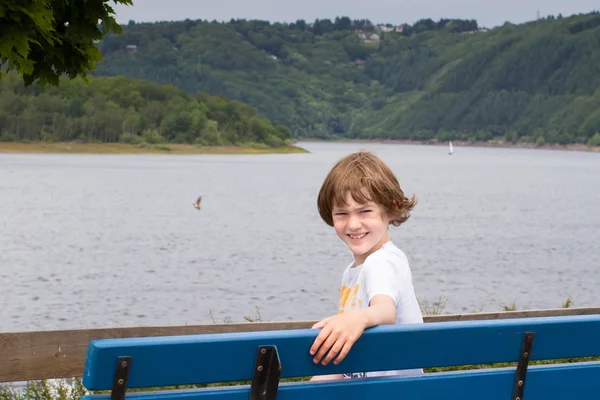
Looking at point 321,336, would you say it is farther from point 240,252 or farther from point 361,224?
point 240,252

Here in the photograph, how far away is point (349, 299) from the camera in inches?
128

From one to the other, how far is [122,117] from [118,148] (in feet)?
36.8

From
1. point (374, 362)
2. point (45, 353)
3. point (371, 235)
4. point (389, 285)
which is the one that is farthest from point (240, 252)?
point (374, 362)

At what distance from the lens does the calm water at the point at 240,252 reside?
2766 cm

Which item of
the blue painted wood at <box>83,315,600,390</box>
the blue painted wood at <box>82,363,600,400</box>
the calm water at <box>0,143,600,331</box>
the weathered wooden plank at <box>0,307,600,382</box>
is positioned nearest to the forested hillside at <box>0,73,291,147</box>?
the calm water at <box>0,143,600,331</box>

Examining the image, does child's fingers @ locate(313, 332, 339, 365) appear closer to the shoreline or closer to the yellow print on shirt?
the yellow print on shirt

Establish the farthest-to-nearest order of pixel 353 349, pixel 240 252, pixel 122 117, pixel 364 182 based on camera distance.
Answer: pixel 122 117 → pixel 240 252 → pixel 364 182 → pixel 353 349

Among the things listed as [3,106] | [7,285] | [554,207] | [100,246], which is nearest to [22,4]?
[7,285]

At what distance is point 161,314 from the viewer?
2567 centimetres

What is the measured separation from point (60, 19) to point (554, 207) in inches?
2783

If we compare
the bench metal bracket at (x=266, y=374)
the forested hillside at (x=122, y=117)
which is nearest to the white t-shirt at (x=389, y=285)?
the bench metal bracket at (x=266, y=374)

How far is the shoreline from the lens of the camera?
555 ft

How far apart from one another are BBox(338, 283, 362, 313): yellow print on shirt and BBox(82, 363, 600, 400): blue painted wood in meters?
0.32

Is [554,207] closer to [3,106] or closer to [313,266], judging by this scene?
[313,266]
